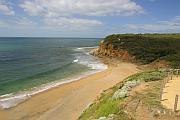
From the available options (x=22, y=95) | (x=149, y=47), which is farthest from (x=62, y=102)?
(x=149, y=47)

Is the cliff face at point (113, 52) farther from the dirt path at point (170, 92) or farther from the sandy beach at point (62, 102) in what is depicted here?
the dirt path at point (170, 92)

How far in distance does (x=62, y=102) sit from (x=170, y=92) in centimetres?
1111

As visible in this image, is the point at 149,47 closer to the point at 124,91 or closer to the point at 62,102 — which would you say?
the point at 62,102

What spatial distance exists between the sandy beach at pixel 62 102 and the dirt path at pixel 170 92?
7.37m

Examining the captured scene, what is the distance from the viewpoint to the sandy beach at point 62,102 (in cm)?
2323

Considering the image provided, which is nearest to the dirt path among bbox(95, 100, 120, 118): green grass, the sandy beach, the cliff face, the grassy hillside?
bbox(95, 100, 120, 118): green grass

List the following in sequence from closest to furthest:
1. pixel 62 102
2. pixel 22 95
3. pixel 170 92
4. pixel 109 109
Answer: pixel 109 109 < pixel 170 92 < pixel 62 102 < pixel 22 95

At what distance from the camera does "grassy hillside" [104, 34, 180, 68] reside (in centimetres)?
5297

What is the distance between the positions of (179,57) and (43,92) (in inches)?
1125

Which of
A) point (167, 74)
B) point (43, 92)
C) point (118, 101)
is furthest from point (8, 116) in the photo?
point (167, 74)

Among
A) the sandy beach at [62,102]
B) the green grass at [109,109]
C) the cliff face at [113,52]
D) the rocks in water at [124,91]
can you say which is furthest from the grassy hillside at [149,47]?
the green grass at [109,109]

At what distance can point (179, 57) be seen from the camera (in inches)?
1938

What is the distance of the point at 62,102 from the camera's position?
Answer: 27.2m

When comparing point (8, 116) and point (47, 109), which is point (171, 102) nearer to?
point (47, 109)
